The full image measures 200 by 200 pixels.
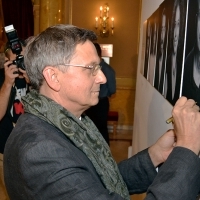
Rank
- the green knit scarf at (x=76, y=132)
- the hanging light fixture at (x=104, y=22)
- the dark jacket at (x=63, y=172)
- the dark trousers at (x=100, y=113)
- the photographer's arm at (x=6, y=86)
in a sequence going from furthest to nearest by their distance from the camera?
the hanging light fixture at (x=104, y=22), the dark trousers at (x=100, y=113), the photographer's arm at (x=6, y=86), the green knit scarf at (x=76, y=132), the dark jacket at (x=63, y=172)

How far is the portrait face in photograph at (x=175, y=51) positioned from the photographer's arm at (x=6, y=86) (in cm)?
111

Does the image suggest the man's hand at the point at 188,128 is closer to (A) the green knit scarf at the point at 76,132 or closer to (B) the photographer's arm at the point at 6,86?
(A) the green knit scarf at the point at 76,132

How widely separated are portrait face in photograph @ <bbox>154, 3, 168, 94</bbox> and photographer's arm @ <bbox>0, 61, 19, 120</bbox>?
0.97 m

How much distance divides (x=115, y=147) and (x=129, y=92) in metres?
1.46

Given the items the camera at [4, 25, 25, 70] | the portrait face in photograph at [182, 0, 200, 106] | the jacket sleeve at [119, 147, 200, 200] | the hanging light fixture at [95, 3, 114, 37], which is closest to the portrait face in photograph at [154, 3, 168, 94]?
the portrait face in photograph at [182, 0, 200, 106]

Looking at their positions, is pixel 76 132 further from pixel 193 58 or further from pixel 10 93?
pixel 10 93

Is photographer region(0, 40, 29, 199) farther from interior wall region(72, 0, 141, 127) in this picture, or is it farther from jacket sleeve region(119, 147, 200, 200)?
interior wall region(72, 0, 141, 127)

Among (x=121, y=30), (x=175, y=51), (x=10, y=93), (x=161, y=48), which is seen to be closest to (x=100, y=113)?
(x=10, y=93)

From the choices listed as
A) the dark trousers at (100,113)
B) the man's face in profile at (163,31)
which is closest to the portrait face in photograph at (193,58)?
the man's face in profile at (163,31)

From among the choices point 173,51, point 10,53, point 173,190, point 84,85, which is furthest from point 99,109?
point 173,190

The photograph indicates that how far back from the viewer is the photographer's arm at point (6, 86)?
7.32ft

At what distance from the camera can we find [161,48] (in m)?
1.82

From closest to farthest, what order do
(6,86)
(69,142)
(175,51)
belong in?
1. (69,142)
2. (175,51)
3. (6,86)

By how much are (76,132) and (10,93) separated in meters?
1.27
